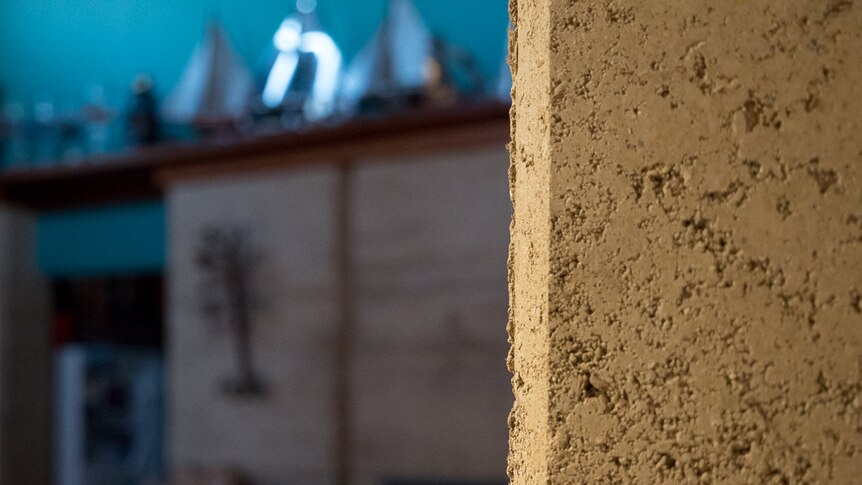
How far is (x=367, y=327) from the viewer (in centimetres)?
257

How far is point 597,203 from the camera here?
→ 0.45 meters

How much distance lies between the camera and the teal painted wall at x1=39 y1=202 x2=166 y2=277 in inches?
138

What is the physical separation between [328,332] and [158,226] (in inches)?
45.0

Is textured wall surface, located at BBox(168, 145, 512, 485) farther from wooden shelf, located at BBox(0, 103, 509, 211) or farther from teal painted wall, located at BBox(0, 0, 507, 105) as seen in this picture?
teal painted wall, located at BBox(0, 0, 507, 105)

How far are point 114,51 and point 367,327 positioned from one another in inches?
69.5

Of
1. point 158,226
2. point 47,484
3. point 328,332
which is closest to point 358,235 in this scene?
point 328,332

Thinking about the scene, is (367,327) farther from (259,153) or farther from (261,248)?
(259,153)

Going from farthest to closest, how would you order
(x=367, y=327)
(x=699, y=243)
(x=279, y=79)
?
(x=279, y=79) < (x=367, y=327) < (x=699, y=243)

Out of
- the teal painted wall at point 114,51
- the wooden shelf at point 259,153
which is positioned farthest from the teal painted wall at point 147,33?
the wooden shelf at point 259,153

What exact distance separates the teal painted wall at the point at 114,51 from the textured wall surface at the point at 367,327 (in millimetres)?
597

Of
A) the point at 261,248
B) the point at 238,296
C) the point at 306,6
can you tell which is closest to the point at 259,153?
the point at 261,248

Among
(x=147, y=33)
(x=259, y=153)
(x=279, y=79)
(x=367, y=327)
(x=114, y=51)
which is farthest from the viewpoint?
(x=114, y=51)

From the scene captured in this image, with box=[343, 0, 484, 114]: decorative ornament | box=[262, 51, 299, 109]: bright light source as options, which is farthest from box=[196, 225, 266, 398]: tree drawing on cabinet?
box=[343, 0, 484, 114]: decorative ornament

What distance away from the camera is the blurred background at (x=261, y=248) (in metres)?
2.42
